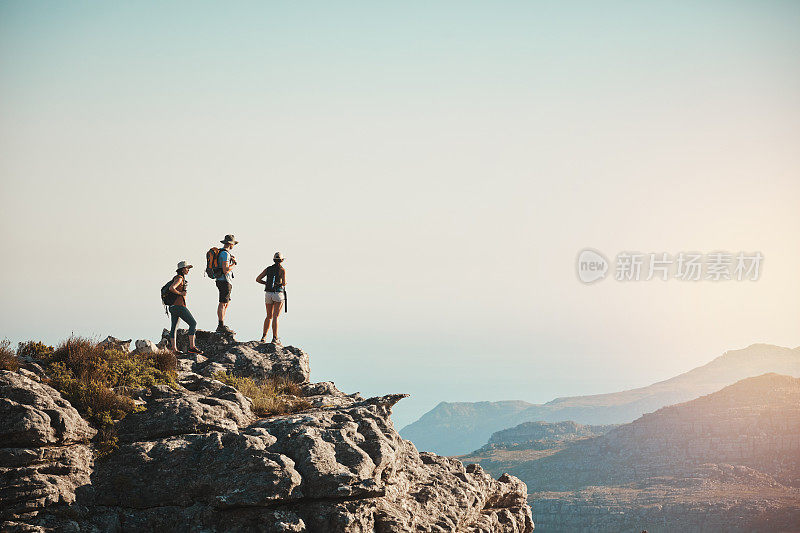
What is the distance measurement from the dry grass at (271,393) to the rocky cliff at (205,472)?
1.18 m

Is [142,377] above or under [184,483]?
above

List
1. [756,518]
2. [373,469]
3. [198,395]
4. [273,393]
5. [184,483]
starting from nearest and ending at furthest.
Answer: [184,483] → [373,469] → [198,395] → [273,393] → [756,518]

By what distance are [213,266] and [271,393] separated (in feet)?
21.0

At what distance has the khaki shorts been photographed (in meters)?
28.7

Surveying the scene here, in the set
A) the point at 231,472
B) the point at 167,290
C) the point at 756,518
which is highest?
the point at 167,290

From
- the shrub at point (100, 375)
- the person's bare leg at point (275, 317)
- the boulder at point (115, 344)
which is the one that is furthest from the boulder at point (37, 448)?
the person's bare leg at point (275, 317)

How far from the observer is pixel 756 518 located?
19125cm

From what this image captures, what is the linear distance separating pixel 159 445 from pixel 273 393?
19.4 ft

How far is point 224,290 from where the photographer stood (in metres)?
28.3

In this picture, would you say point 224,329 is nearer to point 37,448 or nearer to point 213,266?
point 213,266

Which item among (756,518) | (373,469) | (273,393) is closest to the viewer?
(373,469)

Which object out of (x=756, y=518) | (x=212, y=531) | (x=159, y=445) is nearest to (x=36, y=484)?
(x=159, y=445)

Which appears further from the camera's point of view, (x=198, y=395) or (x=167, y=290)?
(x=167, y=290)

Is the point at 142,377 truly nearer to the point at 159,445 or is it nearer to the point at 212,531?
the point at 159,445
